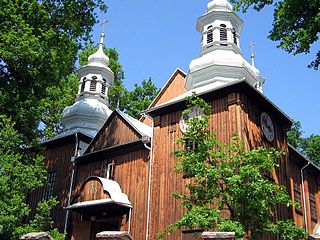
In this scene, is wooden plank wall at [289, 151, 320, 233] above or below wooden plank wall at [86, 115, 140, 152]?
below

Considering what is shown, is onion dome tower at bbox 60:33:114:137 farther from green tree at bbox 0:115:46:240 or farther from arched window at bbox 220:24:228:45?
arched window at bbox 220:24:228:45

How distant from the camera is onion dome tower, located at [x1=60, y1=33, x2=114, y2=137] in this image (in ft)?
75.9

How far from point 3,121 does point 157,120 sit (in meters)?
5.99

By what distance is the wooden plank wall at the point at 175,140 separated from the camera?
591 inches

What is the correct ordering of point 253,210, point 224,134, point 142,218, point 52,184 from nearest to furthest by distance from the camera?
point 253,210
point 224,134
point 142,218
point 52,184

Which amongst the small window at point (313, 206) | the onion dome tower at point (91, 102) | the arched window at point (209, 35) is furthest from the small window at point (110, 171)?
the small window at point (313, 206)

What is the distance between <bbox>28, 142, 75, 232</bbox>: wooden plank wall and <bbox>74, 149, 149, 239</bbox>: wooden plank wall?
5.40 ft

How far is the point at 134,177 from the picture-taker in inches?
684

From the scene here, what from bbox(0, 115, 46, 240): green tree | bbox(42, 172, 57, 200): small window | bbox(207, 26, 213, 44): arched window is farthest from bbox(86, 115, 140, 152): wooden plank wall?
bbox(207, 26, 213, 44): arched window

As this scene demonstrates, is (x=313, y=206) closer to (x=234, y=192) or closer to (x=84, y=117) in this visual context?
(x=234, y=192)

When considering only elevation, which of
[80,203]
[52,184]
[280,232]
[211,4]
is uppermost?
[211,4]

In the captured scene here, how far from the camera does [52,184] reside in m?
20.8

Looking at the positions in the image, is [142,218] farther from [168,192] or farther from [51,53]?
[51,53]

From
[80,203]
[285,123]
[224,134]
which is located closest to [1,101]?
[80,203]
